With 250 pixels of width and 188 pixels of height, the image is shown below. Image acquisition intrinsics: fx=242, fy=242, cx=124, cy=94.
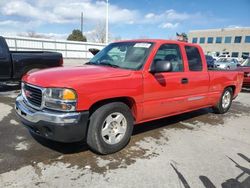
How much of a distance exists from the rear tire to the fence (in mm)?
17213

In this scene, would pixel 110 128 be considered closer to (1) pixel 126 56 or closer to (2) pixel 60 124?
(2) pixel 60 124

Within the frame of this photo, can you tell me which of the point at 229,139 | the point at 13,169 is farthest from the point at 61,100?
the point at 229,139

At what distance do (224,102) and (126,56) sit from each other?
3.69m

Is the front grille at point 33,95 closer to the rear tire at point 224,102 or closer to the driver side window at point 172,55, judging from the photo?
the driver side window at point 172,55

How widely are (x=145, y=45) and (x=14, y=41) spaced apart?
58.0 ft

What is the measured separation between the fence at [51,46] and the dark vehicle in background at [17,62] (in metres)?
11.3

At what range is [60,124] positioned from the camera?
10.8ft

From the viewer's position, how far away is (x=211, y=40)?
70375mm

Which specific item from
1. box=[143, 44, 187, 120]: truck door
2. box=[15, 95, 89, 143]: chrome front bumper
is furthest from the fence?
box=[15, 95, 89, 143]: chrome front bumper

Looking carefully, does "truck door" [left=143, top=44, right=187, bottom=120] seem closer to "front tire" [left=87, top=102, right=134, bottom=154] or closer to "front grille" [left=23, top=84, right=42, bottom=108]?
"front tire" [left=87, top=102, right=134, bottom=154]

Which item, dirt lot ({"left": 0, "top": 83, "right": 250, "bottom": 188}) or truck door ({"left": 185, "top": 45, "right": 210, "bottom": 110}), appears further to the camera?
truck door ({"left": 185, "top": 45, "right": 210, "bottom": 110})

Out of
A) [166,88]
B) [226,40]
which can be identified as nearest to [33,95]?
[166,88]

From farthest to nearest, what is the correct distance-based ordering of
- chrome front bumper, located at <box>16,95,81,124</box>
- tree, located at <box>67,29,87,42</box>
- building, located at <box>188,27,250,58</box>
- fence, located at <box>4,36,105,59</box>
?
building, located at <box>188,27,250,58</box> → tree, located at <box>67,29,87,42</box> → fence, located at <box>4,36,105,59</box> → chrome front bumper, located at <box>16,95,81,124</box>

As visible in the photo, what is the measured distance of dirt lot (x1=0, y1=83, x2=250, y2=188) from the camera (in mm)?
3170
